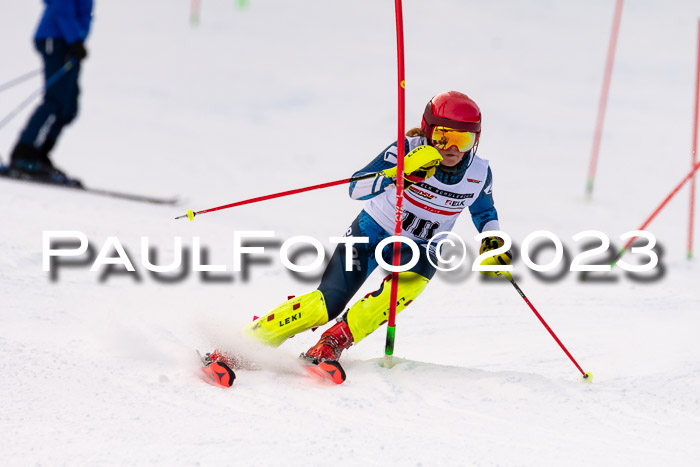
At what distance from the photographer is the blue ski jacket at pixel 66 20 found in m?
6.70

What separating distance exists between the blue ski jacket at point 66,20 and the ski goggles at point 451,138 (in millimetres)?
4862

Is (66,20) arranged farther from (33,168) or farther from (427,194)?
(427,194)

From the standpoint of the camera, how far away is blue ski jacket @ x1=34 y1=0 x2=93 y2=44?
22.0 feet

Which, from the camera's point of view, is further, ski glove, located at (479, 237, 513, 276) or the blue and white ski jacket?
ski glove, located at (479, 237, 513, 276)

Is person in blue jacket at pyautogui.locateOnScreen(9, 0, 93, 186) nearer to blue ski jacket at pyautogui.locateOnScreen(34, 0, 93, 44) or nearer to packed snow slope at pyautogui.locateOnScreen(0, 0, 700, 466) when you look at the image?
blue ski jacket at pyautogui.locateOnScreen(34, 0, 93, 44)

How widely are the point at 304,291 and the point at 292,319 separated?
2109mm

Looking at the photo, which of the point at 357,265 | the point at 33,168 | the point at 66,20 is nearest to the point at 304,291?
the point at 357,265

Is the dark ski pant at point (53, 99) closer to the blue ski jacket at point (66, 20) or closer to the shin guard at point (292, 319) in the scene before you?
the blue ski jacket at point (66, 20)

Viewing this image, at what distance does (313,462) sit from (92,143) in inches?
385

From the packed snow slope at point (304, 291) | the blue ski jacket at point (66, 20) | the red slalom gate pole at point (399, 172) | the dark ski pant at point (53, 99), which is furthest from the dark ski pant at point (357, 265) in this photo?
the blue ski jacket at point (66, 20)

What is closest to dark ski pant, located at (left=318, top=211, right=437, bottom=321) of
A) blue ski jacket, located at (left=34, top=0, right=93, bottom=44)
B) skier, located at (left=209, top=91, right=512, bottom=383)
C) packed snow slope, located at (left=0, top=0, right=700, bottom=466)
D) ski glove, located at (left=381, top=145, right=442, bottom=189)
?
skier, located at (left=209, top=91, right=512, bottom=383)

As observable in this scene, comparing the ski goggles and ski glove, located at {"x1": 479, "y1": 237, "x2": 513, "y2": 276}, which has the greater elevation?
the ski goggles

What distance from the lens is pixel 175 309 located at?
4301 mm

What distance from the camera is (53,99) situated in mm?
6832
